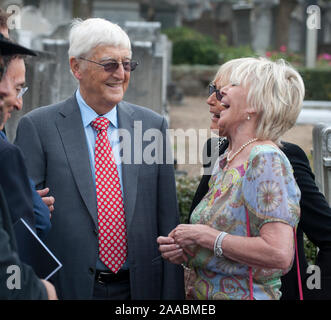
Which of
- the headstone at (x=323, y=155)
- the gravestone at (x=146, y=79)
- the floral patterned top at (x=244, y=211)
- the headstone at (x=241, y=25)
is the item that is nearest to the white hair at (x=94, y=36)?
the floral patterned top at (x=244, y=211)

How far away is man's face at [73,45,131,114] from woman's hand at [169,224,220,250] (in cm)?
80

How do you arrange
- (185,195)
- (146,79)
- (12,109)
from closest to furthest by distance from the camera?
(12,109) → (185,195) → (146,79)

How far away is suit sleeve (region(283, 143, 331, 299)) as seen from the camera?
2.69m

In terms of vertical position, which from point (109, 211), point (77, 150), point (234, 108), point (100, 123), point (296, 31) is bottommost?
point (109, 211)

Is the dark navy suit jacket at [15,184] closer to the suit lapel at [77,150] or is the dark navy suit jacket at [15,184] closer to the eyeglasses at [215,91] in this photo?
the suit lapel at [77,150]

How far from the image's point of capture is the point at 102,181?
2.86m

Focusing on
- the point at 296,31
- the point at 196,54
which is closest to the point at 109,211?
the point at 196,54

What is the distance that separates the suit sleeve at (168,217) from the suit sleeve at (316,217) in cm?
63

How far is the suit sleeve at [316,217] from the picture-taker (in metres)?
2.69

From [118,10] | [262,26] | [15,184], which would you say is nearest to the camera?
[15,184]

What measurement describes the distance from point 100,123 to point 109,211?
457mm

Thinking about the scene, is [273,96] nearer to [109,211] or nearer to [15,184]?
[109,211]

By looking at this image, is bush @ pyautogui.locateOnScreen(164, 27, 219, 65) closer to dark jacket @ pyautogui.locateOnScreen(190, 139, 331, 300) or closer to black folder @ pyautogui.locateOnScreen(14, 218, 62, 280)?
dark jacket @ pyautogui.locateOnScreen(190, 139, 331, 300)

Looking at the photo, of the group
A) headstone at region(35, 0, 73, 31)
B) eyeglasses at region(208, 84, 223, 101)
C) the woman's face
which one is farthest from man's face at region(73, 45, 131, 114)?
headstone at region(35, 0, 73, 31)
